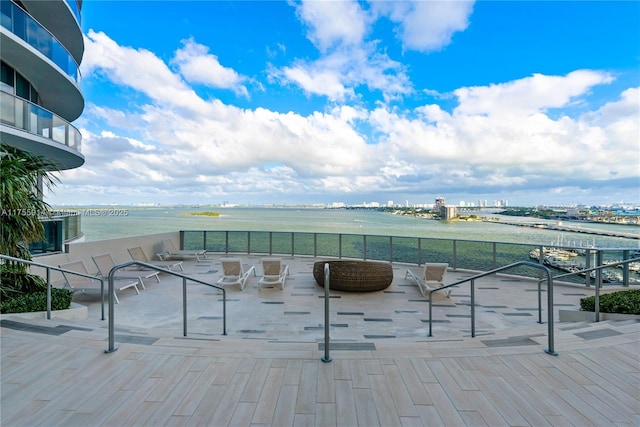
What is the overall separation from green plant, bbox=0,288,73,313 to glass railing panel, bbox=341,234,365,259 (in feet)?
31.6

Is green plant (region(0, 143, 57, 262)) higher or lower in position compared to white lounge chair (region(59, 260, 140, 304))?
higher

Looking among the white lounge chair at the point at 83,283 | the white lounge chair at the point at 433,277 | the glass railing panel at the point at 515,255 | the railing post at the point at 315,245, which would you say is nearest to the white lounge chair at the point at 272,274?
the white lounge chair at the point at 83,283

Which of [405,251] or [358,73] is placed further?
[358,73]

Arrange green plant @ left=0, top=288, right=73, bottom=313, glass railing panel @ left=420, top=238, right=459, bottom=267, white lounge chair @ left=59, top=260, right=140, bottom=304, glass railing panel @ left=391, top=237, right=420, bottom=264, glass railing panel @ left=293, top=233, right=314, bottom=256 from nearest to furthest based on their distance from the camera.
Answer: green plant @ left=0, top=288, right=73, bottom=313
white lounge chair @ left=59, top=260, right=140, bottom=304
glass railing panel @ left=420, top=238, right=459, bottom=267
glass railing panel @ left=391, top=237, right=420, bottom=264
glass railing panel @ left=293, top=233, right=314, bottom=256

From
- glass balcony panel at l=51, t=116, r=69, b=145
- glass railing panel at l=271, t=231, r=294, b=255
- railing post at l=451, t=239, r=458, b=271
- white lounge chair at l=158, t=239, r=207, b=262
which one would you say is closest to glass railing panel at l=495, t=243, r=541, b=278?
railing post at l=451, t=239, r=458, b=271

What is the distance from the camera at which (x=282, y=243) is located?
1438cm

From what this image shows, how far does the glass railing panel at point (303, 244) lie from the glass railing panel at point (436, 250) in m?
4.77

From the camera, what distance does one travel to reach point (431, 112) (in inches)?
1061

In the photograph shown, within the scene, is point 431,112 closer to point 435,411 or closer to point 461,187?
point 435,411

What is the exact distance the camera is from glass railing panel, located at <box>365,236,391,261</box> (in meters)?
12.4

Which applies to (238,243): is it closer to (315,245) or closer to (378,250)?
(315,245)

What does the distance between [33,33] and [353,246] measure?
14.3 m

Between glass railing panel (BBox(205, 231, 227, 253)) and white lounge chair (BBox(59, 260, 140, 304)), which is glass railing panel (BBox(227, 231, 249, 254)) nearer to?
glass railing panel (BBox(205, 231, 227, 253))

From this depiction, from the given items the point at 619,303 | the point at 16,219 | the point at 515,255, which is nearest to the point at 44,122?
the point at 16,219
